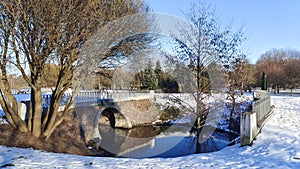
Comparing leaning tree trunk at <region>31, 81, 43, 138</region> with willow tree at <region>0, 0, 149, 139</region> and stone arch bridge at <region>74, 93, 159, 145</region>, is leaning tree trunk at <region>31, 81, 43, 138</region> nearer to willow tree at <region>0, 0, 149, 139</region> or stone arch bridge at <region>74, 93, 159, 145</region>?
willow tree at <region>0, 0, 149, 139</region>

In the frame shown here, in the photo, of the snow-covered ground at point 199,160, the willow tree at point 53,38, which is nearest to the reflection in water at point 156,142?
the snow-covered ground at point 199,160

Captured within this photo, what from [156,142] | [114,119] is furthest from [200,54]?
[114,119]

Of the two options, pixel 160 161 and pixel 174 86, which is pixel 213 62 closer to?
pixel 174 86

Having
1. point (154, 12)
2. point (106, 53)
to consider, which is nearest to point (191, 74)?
point (154, 12)

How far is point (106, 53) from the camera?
7664 millimetres

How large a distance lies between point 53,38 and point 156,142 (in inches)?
312

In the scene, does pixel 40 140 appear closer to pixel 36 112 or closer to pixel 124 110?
pixel 36 112

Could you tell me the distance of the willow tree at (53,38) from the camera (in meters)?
5.44

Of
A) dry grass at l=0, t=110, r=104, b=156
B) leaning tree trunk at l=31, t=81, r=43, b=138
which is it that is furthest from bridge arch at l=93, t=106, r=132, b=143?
leaning tree trunk at l=31, t=81, r=43, b=138

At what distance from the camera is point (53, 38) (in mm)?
5598

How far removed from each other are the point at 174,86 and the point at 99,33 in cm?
730

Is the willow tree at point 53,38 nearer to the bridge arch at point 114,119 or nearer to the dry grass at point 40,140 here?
the dry grass at point 40,140

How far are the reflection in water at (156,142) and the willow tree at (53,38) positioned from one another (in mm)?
4434

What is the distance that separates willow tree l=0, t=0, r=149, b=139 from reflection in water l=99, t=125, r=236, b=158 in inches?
175
